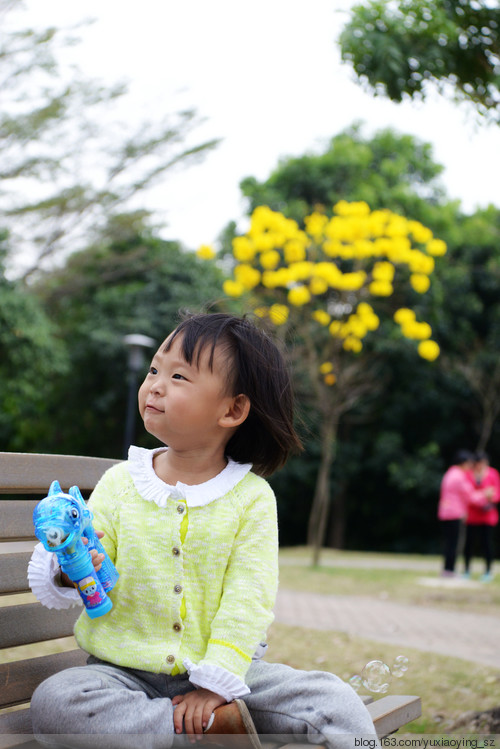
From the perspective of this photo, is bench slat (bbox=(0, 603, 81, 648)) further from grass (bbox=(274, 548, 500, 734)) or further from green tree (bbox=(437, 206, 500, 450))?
green tree (bbox=(437, 206, 500, 450))

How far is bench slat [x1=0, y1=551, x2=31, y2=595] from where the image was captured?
1.87 m

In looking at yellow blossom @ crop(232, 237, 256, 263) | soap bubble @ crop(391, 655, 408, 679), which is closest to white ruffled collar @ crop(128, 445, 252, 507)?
soap bubble @ crop(391, 655, 408, 679)

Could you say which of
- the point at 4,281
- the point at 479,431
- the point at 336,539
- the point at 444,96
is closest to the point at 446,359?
the point at 479,431

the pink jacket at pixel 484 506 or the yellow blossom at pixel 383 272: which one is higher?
the yellow blossom at pixel 383 272

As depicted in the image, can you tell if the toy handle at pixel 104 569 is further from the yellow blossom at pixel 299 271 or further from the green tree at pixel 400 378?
the green tree at pixel 400 378

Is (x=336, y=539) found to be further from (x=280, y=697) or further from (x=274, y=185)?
(x=280, y=697)

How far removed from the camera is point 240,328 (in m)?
1.88

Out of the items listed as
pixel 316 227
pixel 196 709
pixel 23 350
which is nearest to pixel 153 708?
pixel 196 709

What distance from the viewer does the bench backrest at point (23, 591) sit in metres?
1.82

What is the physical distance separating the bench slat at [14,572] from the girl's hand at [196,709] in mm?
527

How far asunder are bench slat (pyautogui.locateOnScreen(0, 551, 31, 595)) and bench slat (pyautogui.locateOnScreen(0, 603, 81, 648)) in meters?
0.05

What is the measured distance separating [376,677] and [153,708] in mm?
842

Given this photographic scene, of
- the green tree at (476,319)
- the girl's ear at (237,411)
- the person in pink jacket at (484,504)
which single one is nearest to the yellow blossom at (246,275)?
the person in pink jacket at (484,504)

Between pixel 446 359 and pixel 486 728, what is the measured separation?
14.9 meters
